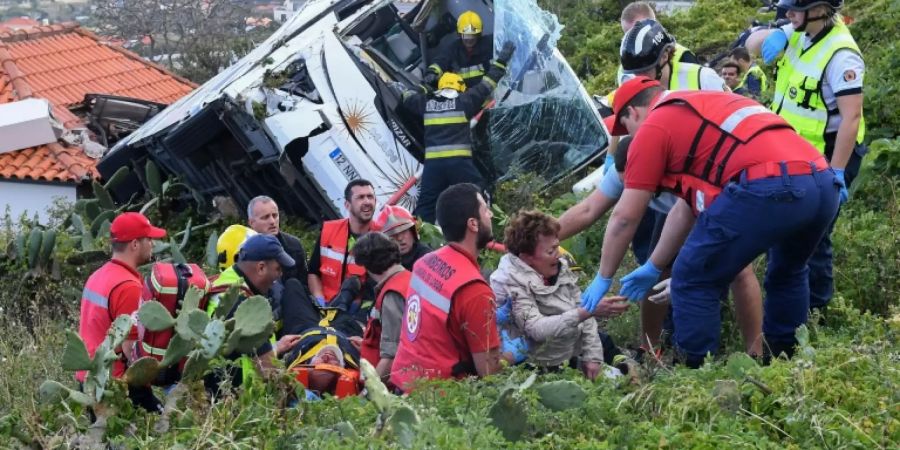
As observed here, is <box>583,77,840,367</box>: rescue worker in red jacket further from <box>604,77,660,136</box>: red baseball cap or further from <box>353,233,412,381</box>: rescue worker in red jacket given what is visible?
<box>353,233,412,381</box>: rescue worker in red jacket

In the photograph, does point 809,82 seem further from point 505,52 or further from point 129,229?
point 129,229

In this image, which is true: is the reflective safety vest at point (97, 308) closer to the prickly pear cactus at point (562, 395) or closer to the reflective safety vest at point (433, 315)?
the reflective safety vest at point (433, 315)

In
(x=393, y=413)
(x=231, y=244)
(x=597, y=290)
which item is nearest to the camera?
(x=393, y=413)

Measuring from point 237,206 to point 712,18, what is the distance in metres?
8.87

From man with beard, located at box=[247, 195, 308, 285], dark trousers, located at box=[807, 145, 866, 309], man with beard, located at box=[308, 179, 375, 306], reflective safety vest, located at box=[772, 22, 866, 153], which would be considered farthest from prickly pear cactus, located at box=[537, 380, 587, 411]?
man with beard, located at box=[247, 195, 308, 285]

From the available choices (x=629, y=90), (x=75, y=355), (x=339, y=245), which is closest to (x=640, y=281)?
(x=629, y=90)

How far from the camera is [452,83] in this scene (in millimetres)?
9258

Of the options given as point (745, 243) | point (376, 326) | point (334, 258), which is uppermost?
point (745, 243)

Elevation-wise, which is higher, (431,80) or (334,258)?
(431,80)

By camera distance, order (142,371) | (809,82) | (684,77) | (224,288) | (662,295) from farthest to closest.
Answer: (684,77) < (809,82) < (224,288) < (662,295) < (142,371)

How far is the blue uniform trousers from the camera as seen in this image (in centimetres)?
484

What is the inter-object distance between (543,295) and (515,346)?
0.28 m

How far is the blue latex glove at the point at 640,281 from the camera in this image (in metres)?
5.33

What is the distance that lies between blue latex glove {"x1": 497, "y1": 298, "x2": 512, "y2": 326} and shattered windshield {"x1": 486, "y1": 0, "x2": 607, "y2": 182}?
4169 millimetres
